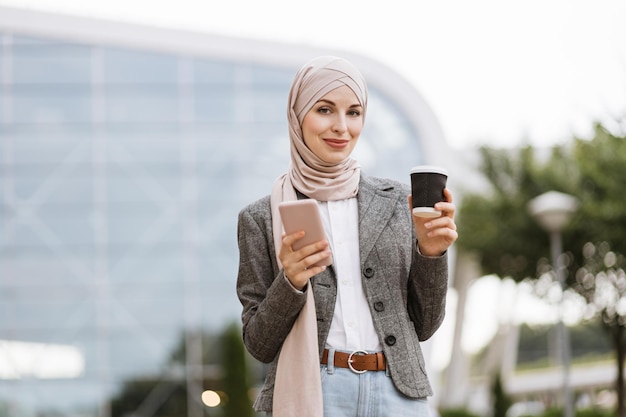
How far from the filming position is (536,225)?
1839 centimetres

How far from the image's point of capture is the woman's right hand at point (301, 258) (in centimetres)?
250

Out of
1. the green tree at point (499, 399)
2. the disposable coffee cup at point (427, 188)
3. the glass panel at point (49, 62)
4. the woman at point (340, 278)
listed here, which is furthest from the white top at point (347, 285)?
the green tree at point (499, 399)

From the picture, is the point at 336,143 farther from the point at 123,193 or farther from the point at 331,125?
the point at 123,193

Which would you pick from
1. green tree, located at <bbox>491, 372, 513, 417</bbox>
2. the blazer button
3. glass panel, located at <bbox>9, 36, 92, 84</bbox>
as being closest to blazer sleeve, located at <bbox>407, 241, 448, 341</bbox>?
the blazer button

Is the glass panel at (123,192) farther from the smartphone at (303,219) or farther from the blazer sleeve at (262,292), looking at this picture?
the smartphone at (303,219)

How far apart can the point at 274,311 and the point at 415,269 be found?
0.40 metres

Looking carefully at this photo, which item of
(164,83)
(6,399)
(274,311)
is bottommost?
(6,399)

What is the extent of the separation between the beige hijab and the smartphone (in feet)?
0.61

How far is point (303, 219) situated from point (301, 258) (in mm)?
104

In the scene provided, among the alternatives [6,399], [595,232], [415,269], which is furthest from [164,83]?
[415,269]

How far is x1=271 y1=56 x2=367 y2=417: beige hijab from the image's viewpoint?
259 centimetres

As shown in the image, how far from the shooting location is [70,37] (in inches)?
829

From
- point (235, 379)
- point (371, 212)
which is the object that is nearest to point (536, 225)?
point (235, 379)

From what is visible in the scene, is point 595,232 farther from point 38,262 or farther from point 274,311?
point 274,311
